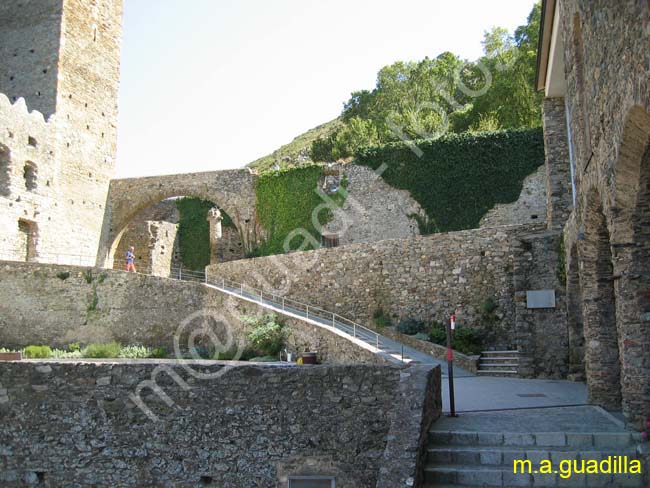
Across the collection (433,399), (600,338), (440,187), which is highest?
(440,187)

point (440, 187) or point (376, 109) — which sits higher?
point (376, 109)

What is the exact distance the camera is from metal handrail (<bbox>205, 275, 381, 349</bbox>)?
16719 mm

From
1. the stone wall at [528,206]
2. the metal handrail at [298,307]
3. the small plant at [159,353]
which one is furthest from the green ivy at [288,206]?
the small plant at [159,353]

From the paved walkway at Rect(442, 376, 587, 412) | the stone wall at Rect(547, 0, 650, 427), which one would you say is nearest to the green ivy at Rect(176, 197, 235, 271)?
the paved walkway at Rect(442, 376, 587, 412)

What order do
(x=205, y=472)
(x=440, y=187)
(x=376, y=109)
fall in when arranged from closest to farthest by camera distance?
(x=205, y=472) → (x=440, y=187) → (x=376, y=109)

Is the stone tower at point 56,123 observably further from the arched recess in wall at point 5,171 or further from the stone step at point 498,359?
the stone step at point 498,359

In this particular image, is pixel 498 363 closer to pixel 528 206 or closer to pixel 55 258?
pixel 528 206

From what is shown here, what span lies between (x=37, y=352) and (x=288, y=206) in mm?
11891

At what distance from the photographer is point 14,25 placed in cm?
2766

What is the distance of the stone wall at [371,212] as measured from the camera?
24.9 metres

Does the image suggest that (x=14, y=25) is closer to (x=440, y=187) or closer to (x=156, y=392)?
(x=440, y=187)

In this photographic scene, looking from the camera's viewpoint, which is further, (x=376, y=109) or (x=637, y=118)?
(x=376, y=109)

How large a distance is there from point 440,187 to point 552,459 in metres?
18.5

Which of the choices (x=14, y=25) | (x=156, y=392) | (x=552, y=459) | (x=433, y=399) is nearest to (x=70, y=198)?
(x=14, y=25)
